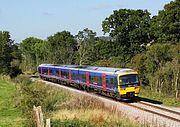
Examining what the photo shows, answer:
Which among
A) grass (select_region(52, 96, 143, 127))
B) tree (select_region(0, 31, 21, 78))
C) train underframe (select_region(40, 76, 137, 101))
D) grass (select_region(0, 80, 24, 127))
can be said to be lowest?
grass (select_region(0, 80, 24, 127))

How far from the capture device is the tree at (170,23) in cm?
4809

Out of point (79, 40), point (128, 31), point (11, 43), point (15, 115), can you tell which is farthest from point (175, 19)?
point (79, 40)

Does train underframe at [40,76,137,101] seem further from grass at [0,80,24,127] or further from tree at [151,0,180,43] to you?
tree at [151,0,180,43]

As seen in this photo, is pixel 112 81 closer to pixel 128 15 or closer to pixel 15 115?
pixel 15 115

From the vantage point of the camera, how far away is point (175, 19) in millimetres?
48688

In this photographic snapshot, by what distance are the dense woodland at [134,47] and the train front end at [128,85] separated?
5515 mm

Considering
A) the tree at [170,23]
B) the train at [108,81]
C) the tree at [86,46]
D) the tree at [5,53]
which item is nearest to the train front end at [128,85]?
the train at [108,81]

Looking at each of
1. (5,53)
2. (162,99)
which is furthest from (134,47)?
(162,99)

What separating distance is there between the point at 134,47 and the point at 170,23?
11114 mm

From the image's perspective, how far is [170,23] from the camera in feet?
159

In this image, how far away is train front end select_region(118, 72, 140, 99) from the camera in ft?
101

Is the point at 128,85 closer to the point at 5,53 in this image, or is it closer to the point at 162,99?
the point at 162,99

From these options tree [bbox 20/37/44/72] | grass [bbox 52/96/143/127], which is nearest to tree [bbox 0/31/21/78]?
tree [bbox 20/37/44/72]

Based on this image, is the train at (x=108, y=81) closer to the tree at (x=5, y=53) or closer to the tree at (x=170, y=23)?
the tree at (x=170, y=23)
